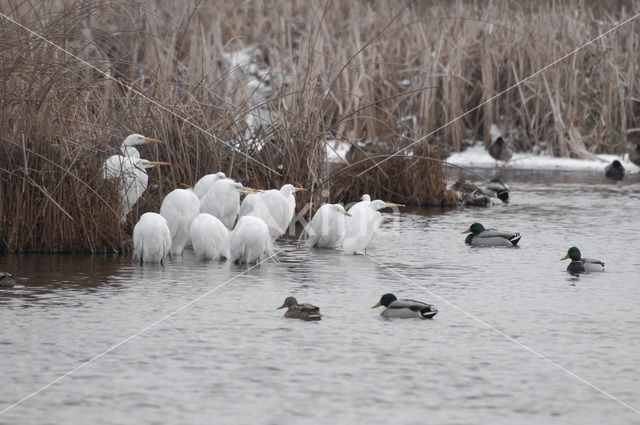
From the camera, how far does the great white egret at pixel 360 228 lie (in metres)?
10.4

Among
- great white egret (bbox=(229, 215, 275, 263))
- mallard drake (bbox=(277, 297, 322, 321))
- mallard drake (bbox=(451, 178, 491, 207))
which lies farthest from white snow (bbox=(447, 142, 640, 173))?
mallard drake (bbox=(277, 297, 322, 321))

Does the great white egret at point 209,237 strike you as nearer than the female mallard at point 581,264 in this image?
No

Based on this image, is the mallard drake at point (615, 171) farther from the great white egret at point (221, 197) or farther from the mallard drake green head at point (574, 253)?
the great white egret at point (221, 197)

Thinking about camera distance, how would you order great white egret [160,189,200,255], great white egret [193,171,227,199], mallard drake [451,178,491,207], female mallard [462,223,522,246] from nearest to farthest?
great white egret [160,189,200,255]
great white egret [193,171,227,199]
female mallard [462,223,522,246]
mallard drake [451,178,491,207]

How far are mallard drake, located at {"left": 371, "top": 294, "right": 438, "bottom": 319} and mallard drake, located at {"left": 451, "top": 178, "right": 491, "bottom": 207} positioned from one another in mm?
7694

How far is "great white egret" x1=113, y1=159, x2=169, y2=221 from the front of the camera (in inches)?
396

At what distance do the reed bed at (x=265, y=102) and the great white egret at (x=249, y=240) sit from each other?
113 centimetres

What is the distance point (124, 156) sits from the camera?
9875 mm

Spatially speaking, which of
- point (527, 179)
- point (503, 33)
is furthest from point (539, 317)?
point (503, 33)

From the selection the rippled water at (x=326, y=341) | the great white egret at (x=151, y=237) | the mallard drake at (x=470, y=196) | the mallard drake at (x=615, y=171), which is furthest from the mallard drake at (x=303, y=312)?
the mallard drake at (x=615, y=171)

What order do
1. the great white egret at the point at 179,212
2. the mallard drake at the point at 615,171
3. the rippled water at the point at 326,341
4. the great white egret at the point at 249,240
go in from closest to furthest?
the rippled water at the point at 326,341 < the great white egret at the point at 249,240 < the great white egret at the point at 179,212 < the mallard drake at the point at 615,171

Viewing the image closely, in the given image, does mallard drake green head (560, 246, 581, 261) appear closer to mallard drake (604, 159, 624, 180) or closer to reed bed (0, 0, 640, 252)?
reed bed (0, 0, 640, 252)

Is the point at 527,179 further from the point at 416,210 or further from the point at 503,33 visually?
the point at 416,210

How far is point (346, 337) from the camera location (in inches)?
272
